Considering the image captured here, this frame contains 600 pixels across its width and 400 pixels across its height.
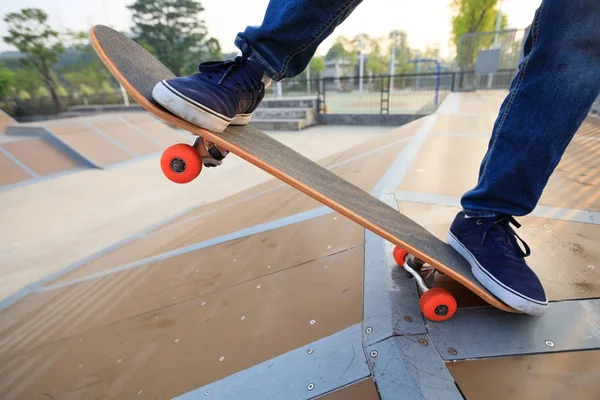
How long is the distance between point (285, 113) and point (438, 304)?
14083mm

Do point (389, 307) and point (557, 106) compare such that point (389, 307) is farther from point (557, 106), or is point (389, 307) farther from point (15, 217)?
point (15, 217)

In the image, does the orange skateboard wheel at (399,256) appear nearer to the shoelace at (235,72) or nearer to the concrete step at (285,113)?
the shoelace at (235,72)

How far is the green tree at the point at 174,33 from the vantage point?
1382 inches

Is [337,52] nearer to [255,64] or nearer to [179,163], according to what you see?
[255,64]

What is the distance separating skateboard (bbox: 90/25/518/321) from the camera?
2.79 ft

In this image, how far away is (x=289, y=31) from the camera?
36.4 inches

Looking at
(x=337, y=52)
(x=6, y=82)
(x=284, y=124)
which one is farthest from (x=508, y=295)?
(x=337, y=52)

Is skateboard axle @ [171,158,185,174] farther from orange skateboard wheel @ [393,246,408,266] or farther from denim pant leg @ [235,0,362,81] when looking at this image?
orange skateboard wheel @ [393,246,408,266]

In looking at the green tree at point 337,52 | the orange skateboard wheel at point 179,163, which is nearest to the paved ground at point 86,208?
the orange skateboard wheel at point 179,163

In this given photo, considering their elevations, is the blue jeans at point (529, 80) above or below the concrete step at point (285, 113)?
above

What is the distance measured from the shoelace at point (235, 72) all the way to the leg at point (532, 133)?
80 centimetres

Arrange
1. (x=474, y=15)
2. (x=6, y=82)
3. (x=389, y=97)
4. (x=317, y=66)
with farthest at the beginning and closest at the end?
(x=317, y=66) < (x=6, y=82) < (x=474, y=15) < (x=389, y=97)

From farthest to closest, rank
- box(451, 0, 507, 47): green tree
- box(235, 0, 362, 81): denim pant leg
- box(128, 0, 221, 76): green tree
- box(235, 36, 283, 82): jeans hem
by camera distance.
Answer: box(128, 0, 221, 76): green tree, box(451, 0, 507, 47): green tree, box(235, 36, 283, 82): jeans hem, box(235, 0, 362, 81): denim pant leg

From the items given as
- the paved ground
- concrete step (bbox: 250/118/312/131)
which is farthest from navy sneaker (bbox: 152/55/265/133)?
concrete step (bbox: 250/118/312/131)
